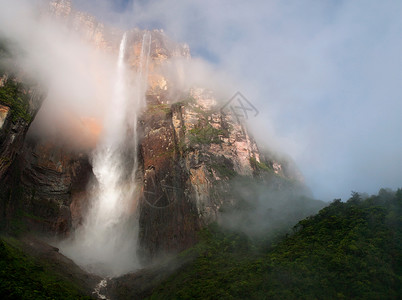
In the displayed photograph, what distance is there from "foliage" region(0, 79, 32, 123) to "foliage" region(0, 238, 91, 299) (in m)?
14.4

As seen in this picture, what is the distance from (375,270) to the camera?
19.5m

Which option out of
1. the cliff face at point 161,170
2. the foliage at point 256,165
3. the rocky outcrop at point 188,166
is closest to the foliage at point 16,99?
the cliff face at point 161,170

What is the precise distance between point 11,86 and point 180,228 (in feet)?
86.9

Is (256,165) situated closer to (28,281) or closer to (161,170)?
(161,170)

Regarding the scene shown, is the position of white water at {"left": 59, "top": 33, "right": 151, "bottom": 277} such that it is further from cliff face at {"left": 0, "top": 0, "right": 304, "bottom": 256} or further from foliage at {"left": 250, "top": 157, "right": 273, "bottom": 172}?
foliage at {"left": 250, "top": 157, "right": 273, "bottom": 172}

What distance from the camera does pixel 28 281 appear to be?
1964cm

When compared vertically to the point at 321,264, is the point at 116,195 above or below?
above

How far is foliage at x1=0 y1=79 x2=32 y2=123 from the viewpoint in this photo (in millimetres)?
30172

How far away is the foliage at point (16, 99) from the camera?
30.2m

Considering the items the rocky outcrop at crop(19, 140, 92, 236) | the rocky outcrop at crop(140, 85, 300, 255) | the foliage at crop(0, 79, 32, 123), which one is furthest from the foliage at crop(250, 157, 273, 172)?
the foliage at crop(0, 79, 32, 123)

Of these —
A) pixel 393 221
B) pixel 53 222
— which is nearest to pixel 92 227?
pixel 53 222

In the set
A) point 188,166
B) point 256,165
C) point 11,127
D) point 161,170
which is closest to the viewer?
point 11,127

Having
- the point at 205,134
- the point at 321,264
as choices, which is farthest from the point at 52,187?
the point at 321,264

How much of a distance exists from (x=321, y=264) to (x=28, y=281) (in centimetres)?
2081
